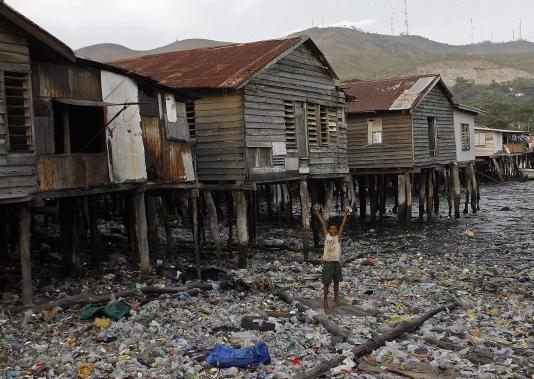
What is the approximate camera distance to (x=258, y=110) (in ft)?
A: 57.2

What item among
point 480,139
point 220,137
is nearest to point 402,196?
point 220,137

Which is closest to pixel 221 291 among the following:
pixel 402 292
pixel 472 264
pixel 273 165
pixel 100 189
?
pixel 100 189

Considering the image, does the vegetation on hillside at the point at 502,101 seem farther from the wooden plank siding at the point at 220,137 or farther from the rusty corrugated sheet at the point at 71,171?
the rusty corrugated sheet at the point at 71,171

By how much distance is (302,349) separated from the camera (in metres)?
9.45

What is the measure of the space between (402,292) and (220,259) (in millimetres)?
6190

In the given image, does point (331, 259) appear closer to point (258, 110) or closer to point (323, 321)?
point (323, 321)


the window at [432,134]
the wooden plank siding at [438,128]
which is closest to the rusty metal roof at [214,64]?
the wooden plank siding at [438,128]

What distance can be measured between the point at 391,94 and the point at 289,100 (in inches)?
368

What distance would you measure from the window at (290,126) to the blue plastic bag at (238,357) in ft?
35.3

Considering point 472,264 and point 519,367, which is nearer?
point 519,367

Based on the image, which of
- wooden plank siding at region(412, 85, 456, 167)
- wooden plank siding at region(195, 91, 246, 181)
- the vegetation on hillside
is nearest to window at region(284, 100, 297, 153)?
wooden plank siding at region(195, 91, 246, 181)

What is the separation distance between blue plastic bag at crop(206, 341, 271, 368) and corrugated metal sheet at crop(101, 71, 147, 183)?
19.1 feet

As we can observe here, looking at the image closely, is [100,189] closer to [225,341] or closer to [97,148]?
[97,148]

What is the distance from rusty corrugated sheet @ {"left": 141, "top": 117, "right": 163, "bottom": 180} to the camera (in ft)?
47.5
